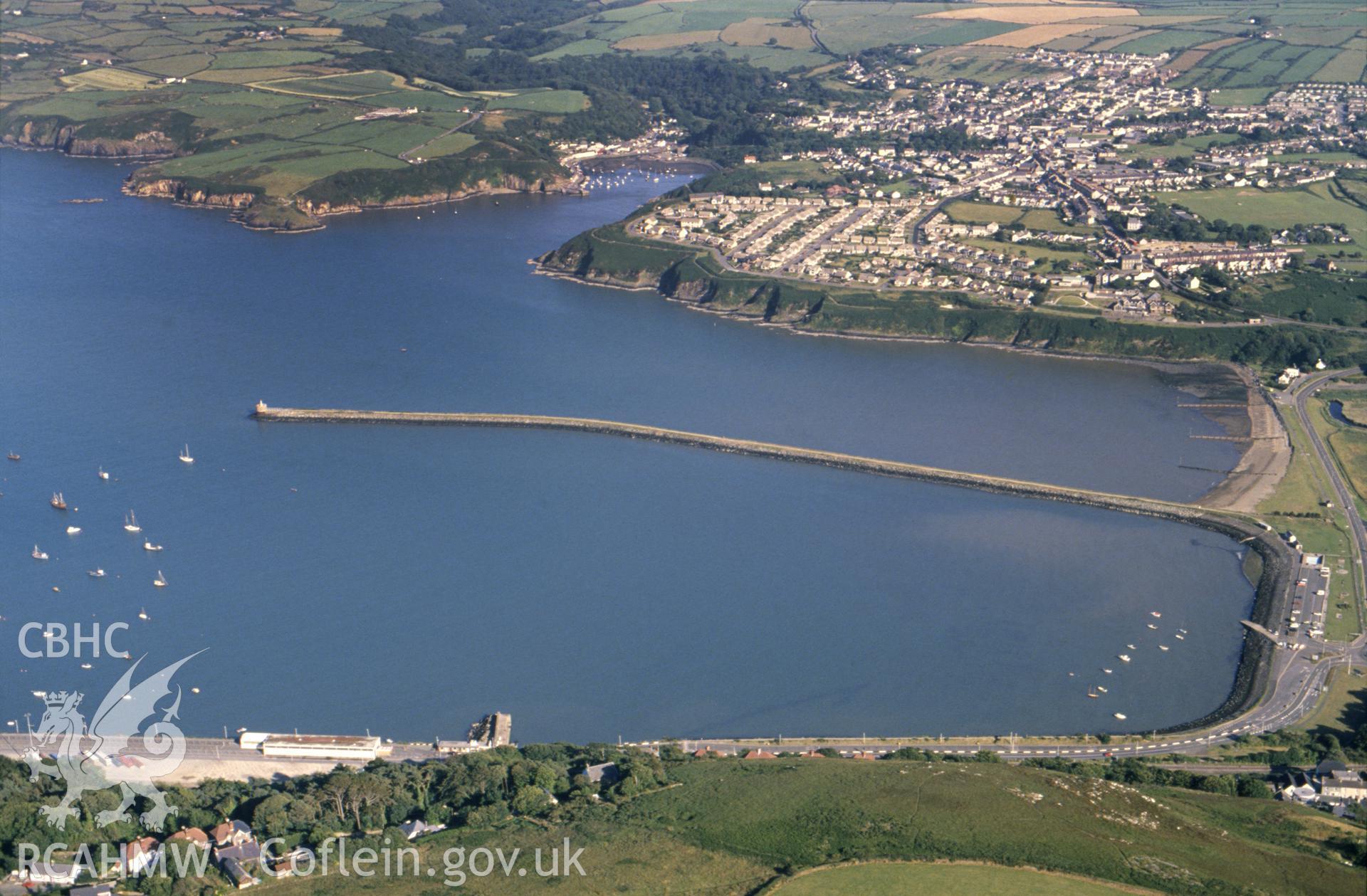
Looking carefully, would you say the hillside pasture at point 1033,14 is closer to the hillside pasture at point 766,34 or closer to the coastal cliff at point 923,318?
the hillside pasture at point 766,34

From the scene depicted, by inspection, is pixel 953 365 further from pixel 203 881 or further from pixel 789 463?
pixel 203 881

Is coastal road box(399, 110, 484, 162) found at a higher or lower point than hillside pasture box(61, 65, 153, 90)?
lower

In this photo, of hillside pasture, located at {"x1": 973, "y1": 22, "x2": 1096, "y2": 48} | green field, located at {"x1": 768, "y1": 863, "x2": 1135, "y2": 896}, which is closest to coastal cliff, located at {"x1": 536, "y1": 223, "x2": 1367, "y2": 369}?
green field, located at {"x1": 768, "y1": 863, "x2": 1135, "y2": 896}

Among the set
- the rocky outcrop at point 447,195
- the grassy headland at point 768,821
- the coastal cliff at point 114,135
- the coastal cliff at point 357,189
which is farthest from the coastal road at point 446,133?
the grassy headland at point 768,821

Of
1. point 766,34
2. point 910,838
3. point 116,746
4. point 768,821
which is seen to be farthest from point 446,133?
point 910,838

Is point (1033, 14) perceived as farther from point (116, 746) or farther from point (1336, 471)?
point (116, 746)

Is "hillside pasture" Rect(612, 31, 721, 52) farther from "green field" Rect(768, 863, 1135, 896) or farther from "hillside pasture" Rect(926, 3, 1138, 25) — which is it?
"green field" Rect(768, 863, 1135, 896)
